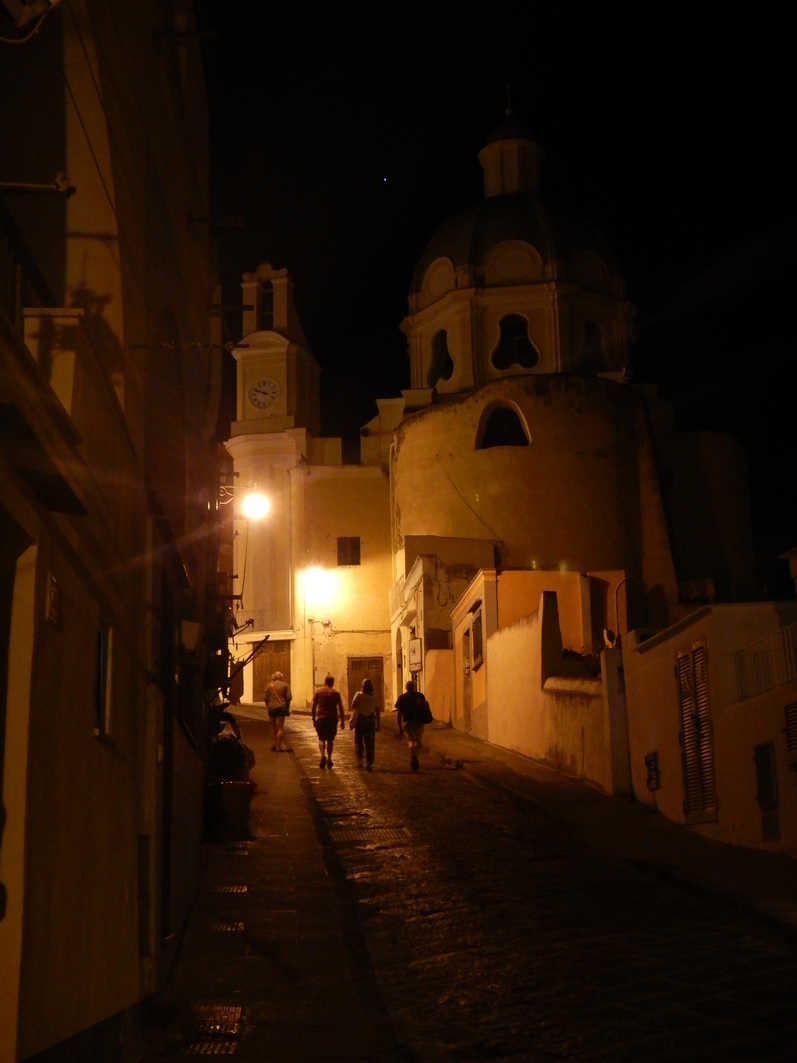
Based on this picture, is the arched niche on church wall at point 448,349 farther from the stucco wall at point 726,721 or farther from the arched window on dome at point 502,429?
the stucco wall at point 726,721

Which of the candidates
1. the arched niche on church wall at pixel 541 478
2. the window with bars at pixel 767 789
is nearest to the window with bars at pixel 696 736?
the window with bars at pixel 767 789

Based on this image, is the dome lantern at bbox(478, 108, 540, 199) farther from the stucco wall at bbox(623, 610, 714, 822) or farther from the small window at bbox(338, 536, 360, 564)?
the stucco wall at bbox(623, 610, 714, 822)

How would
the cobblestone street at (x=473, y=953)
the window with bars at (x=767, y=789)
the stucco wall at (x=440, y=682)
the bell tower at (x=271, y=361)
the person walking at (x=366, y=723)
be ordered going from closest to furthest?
the cobblestone street at (x=473, y=953), the window with bars at (x=767, y=789), the person walking at (x=366, y=723), the stucco wall at (x=440, y=682), the bell tower at (x=271, y=361)

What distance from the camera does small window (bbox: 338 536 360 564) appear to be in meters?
40.2

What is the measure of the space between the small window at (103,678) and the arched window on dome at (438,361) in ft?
115

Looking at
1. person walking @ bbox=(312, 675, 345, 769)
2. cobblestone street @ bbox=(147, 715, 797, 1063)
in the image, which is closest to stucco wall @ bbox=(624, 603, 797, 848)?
cobblestone street @ bbox=(147, 715, 797, 1063)

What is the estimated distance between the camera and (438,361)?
41.0 metres

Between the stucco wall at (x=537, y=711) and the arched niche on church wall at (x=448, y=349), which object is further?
the arched niche on church wall at (x=448, y=349)

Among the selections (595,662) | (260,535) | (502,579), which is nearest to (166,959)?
(595,662)

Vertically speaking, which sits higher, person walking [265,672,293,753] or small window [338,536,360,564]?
small window [338,536,360,564]

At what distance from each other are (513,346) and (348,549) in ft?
28.2

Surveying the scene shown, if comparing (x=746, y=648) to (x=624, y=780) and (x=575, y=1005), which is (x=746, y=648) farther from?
(x=575, y=1005)

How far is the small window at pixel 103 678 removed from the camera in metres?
Answer: 5.87

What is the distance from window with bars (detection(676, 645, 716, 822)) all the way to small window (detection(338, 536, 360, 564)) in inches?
1088
